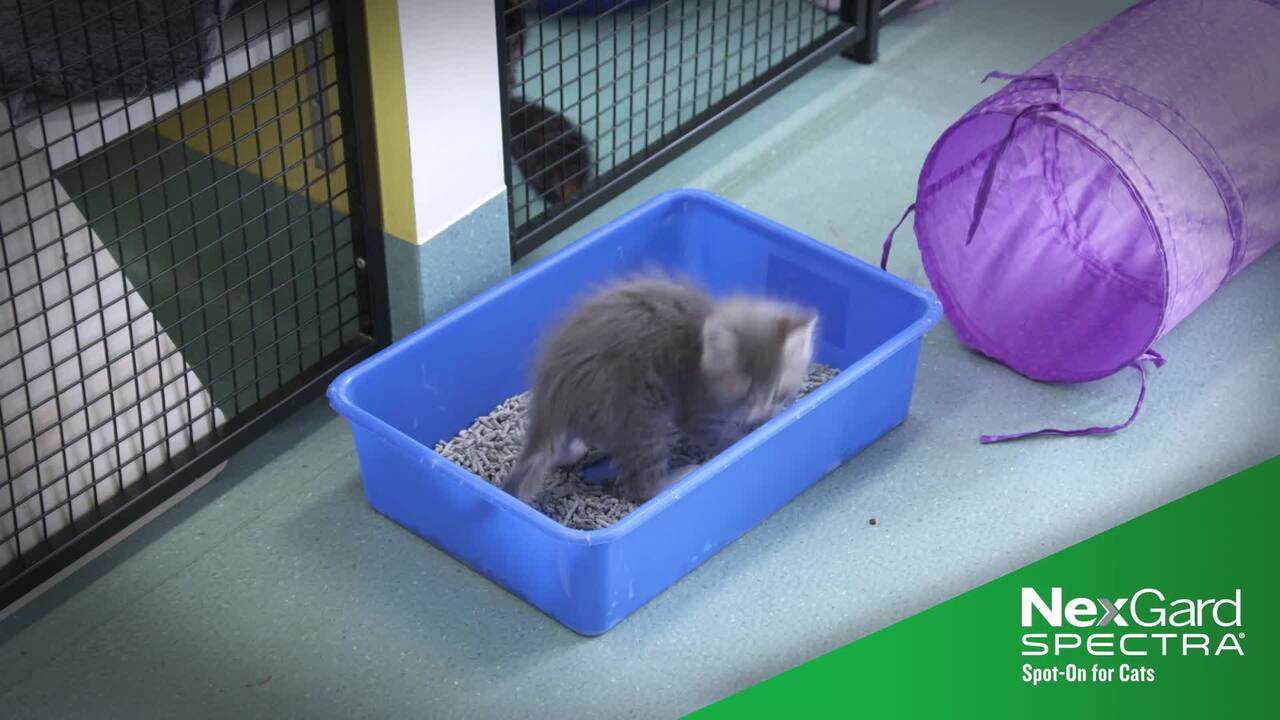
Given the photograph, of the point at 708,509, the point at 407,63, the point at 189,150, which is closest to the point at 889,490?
the point at 708,509

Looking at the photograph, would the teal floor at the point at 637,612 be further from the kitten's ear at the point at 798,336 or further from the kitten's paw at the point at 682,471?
the kitten's ear at the point at 798,336

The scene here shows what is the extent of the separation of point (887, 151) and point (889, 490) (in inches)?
41.7

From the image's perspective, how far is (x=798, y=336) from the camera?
2324mm

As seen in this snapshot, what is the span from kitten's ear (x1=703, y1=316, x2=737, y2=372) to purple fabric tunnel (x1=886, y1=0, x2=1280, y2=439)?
610 millimetres

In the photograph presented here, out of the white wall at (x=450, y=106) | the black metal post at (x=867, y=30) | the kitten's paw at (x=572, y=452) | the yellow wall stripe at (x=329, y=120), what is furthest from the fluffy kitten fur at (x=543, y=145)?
the black metal post at (x=867, y=30)

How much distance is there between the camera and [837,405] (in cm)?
243

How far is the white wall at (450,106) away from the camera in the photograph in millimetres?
2516

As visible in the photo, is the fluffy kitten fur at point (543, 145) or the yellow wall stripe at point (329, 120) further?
the fluffy kitten fur at point (543, 145)

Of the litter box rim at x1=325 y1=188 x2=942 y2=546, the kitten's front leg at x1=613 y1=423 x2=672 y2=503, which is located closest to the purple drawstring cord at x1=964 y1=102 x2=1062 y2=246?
the litter box rim at x1=325 y1=188 x2=942 y2=546

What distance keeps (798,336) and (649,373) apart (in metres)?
0.22

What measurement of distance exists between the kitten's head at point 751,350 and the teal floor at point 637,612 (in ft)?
0.77

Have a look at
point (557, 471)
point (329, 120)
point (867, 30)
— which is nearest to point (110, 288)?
point (329, 120)

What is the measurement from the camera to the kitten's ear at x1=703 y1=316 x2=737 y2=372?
90.9 inches

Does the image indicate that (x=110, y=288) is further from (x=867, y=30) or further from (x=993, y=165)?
(x=867, y=30)
